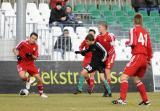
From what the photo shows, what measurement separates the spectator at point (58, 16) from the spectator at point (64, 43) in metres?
2.03

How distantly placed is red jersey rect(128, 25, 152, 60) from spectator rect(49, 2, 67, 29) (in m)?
11.5

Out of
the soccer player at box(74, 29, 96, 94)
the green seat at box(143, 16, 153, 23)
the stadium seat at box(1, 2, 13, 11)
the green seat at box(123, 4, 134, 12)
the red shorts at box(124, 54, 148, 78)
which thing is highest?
the stadium seat at box(1, 2, 13, 11)

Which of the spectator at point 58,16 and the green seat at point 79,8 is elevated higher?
the green seat at point 79,8

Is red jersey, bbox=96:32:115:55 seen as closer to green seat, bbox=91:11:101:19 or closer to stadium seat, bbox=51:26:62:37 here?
stadium seat, bbox=51:26:62:37

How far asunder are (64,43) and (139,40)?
9.55m

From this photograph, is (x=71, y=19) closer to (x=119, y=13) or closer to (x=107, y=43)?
(x=119, y=13)

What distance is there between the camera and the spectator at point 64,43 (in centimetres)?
2364

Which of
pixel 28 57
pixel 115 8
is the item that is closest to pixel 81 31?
pixel 115 8

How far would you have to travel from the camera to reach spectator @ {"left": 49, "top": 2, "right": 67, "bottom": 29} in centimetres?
2616

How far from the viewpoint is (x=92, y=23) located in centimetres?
2753

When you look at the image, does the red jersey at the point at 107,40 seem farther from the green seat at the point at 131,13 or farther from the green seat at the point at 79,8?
the green seat at the point at 131,13

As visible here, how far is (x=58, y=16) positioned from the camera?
2648cm

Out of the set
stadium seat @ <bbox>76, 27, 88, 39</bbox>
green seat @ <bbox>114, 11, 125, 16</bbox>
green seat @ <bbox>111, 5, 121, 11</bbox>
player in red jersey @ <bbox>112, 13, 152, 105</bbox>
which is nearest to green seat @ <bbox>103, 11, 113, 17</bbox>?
green seat @ <bbox>114, 11, 125, 16</bbox>

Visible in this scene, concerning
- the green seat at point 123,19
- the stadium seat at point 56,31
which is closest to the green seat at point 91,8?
the green seat at point 123,19
